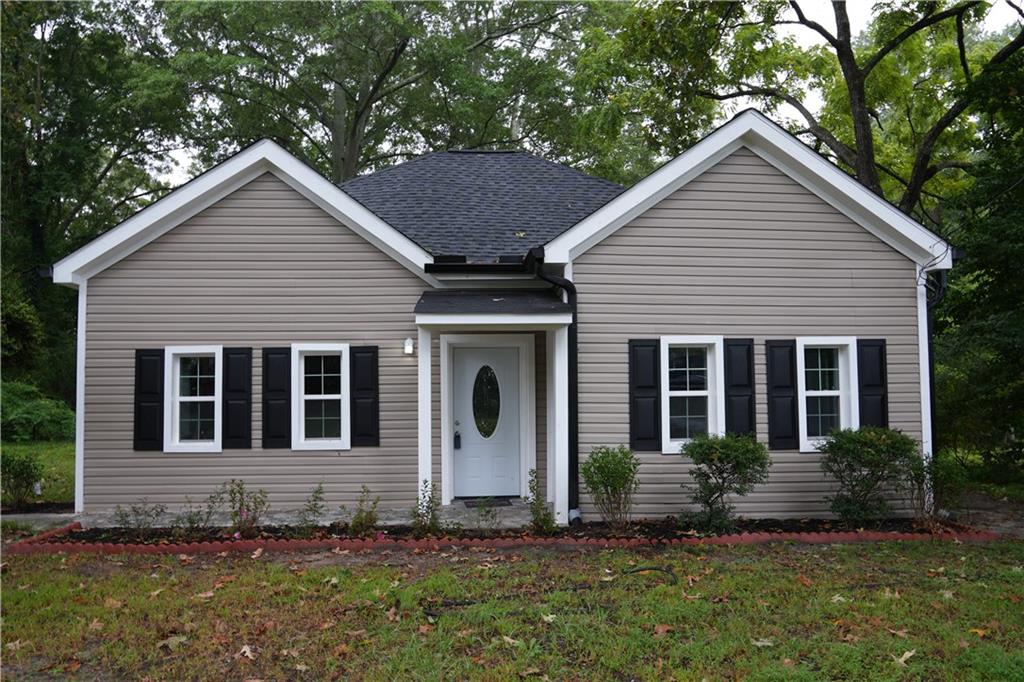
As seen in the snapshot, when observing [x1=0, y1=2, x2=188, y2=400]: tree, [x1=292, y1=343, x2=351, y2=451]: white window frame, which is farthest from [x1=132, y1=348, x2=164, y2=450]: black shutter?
[x1=0, y1=2, x2=188, y2=400]: tree

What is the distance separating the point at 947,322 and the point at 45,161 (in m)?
26.1

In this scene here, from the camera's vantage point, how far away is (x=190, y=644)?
515cm

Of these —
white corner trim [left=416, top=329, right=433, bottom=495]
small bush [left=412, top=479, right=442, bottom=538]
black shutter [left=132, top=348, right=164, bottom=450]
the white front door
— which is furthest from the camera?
the white front door

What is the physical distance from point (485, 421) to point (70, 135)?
21443mm

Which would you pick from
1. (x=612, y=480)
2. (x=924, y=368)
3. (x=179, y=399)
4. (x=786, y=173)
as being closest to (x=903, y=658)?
(x=612, y=480)

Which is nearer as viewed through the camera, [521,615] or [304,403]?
[521,615]

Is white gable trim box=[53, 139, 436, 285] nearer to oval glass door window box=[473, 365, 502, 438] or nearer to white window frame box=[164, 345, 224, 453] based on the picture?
white window frame box=[164, 345, 224, 453]

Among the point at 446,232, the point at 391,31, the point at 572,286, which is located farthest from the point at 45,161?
the point at 572,286

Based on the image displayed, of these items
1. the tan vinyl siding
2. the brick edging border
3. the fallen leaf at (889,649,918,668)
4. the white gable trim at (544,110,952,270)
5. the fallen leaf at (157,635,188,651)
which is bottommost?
the fallen leaf at (889,649,918,668)

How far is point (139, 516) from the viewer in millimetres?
9008

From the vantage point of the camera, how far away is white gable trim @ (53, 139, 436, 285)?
368 inches

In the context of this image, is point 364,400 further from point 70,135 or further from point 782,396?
point 70,135

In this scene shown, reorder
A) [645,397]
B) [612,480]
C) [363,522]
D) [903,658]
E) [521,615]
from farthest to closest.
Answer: [645,397]
[363,522]
[612,480]
[521,615]
[903,658]

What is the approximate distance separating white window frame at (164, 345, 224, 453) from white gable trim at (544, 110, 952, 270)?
4832 millimetres
